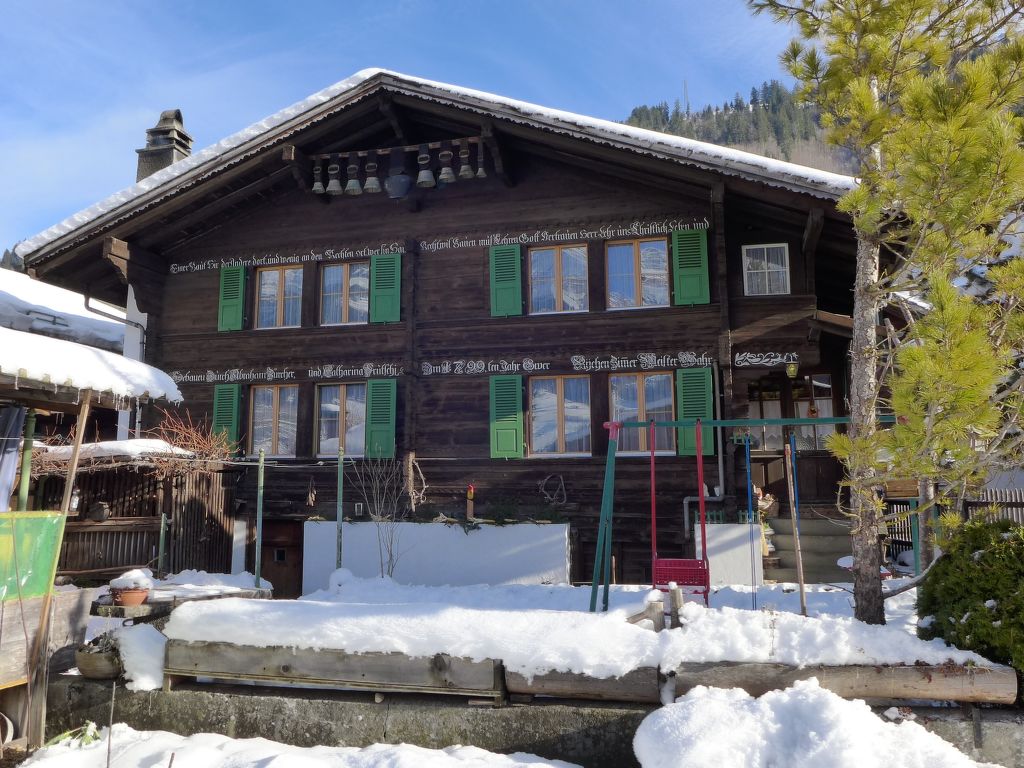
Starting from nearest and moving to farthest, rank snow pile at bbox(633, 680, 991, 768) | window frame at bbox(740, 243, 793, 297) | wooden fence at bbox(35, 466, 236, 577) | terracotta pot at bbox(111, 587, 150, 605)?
snow pile at bbox(633, 680, 991, 768) < terracotta pot at bbox(111, 587, 150, 605) < wooden fence at bbox(35, 466, 236, 577) < window frame at bbox(740, 243, 793, 297)

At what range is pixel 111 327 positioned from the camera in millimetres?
18141

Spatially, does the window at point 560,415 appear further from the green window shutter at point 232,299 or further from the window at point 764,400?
the green window shutter at point 232,299

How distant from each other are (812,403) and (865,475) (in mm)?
10762

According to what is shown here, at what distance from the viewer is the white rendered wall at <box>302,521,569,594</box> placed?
12.5 metres

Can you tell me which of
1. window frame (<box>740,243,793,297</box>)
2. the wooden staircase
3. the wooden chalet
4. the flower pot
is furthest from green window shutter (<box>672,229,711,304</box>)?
the flower pot

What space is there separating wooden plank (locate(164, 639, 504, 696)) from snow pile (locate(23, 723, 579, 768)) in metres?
0.46

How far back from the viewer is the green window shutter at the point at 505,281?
1410 cm

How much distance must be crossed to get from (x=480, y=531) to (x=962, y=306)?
8775 mm

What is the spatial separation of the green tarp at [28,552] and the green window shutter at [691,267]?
9.94 meters

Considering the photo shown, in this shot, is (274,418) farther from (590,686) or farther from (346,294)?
(590,686)

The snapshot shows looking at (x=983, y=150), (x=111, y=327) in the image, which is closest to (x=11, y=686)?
(x=983, y=150)

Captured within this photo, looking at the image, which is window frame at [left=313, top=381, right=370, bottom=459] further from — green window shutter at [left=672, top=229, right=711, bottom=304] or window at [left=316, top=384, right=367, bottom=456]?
green window shutter at [left=672, top=229, right=711, bottom=304]

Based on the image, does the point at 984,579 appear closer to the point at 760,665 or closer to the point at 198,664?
the point at 760,665

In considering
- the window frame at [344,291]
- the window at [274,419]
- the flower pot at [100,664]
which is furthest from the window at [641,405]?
the flower pot at [100,664]
